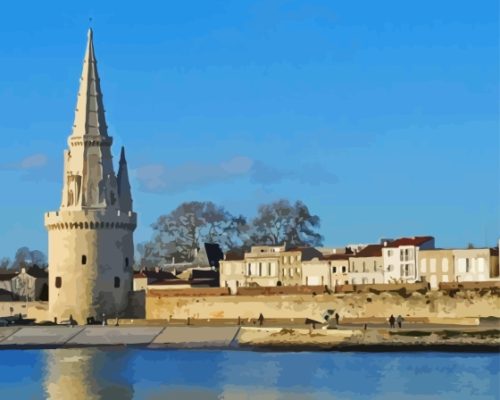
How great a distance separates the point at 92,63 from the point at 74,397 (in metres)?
33.5

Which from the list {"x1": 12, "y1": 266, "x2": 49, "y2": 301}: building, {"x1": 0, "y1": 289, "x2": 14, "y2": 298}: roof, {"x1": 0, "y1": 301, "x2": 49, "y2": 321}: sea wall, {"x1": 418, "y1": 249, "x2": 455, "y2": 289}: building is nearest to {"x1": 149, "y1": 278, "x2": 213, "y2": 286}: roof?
{"x1": 0, "y1": 301, "x2": 49, "y2": 321}: sea wall

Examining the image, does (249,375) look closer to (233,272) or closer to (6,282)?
(233,272)

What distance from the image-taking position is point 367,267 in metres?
72.9

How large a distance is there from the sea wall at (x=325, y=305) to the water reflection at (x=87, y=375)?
11744 mm

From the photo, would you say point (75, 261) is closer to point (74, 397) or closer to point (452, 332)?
point (452, 332)

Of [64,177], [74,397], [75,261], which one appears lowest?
[74,397]

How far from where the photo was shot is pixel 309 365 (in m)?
45.6

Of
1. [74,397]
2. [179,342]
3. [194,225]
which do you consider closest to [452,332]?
[179,342]

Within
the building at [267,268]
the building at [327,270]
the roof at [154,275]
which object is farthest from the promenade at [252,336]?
the roof at [154,275]

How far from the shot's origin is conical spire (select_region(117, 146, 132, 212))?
70.9 meters

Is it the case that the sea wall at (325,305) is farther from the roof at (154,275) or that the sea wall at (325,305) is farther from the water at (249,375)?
the roof at (154,275)

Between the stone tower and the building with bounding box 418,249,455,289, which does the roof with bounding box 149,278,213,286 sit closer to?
the stone tower

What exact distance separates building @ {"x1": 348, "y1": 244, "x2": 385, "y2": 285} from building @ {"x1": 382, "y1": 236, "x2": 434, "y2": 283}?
0.52 meters

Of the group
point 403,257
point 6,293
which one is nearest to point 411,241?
point 403,257
